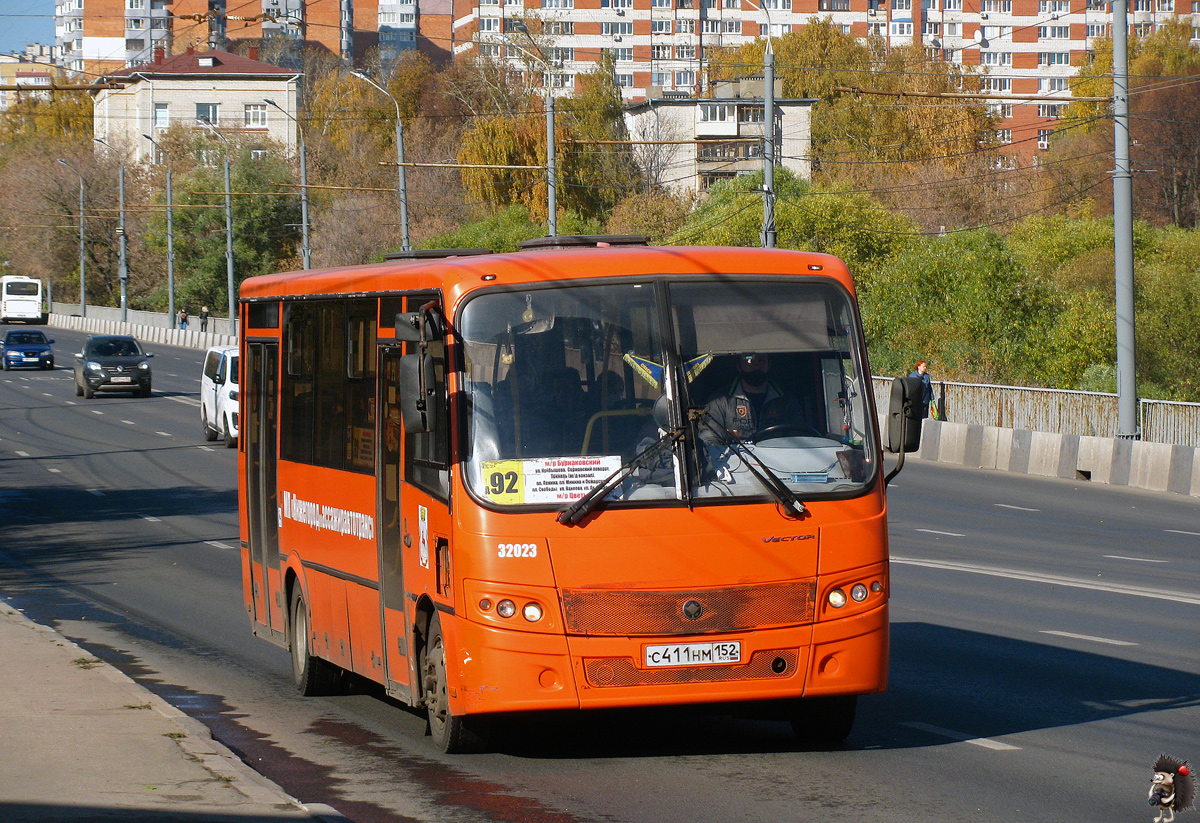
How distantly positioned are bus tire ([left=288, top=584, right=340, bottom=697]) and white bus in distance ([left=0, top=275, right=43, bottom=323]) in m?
90.7

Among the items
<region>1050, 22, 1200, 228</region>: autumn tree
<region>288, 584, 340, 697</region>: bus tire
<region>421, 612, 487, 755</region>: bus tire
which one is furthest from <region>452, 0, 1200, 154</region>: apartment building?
<region>421, 612, 487, 755</region>: bus tire

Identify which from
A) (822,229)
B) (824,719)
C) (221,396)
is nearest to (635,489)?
(824,719)

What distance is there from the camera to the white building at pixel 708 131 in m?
101

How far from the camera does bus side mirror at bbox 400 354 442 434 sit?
770 cm

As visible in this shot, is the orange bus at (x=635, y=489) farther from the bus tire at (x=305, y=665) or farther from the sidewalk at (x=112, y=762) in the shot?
the bus tire at (x=305, y=665)

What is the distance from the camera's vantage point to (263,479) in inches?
452

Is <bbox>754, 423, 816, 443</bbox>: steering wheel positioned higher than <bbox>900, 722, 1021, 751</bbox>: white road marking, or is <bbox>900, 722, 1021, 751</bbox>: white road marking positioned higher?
<bbox>754, 423, 816, 443</bbox>: steering wheel

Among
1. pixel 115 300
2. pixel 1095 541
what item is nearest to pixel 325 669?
pixel 1095 541

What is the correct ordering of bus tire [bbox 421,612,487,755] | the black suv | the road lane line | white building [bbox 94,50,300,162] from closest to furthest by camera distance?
bus tire [bbox 421,612,487,755] → the road lane line → the black suv → white building [bbox 94,50,300,162]

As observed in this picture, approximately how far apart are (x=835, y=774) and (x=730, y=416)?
66.0 inches

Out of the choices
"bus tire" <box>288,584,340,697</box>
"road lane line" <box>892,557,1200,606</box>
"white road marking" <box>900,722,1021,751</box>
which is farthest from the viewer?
"road lane line" <box>892,557,1200,606</box>

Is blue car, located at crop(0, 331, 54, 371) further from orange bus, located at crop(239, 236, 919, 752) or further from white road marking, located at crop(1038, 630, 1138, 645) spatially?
→ orange bus, located at crop(239, 236, 919, 752)

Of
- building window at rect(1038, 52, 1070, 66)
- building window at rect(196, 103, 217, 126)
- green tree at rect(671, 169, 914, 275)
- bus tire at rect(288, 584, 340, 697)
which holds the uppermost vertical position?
building window at rect(1038, 52, 1070, 66)

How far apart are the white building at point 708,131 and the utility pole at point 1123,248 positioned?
69.9 m
